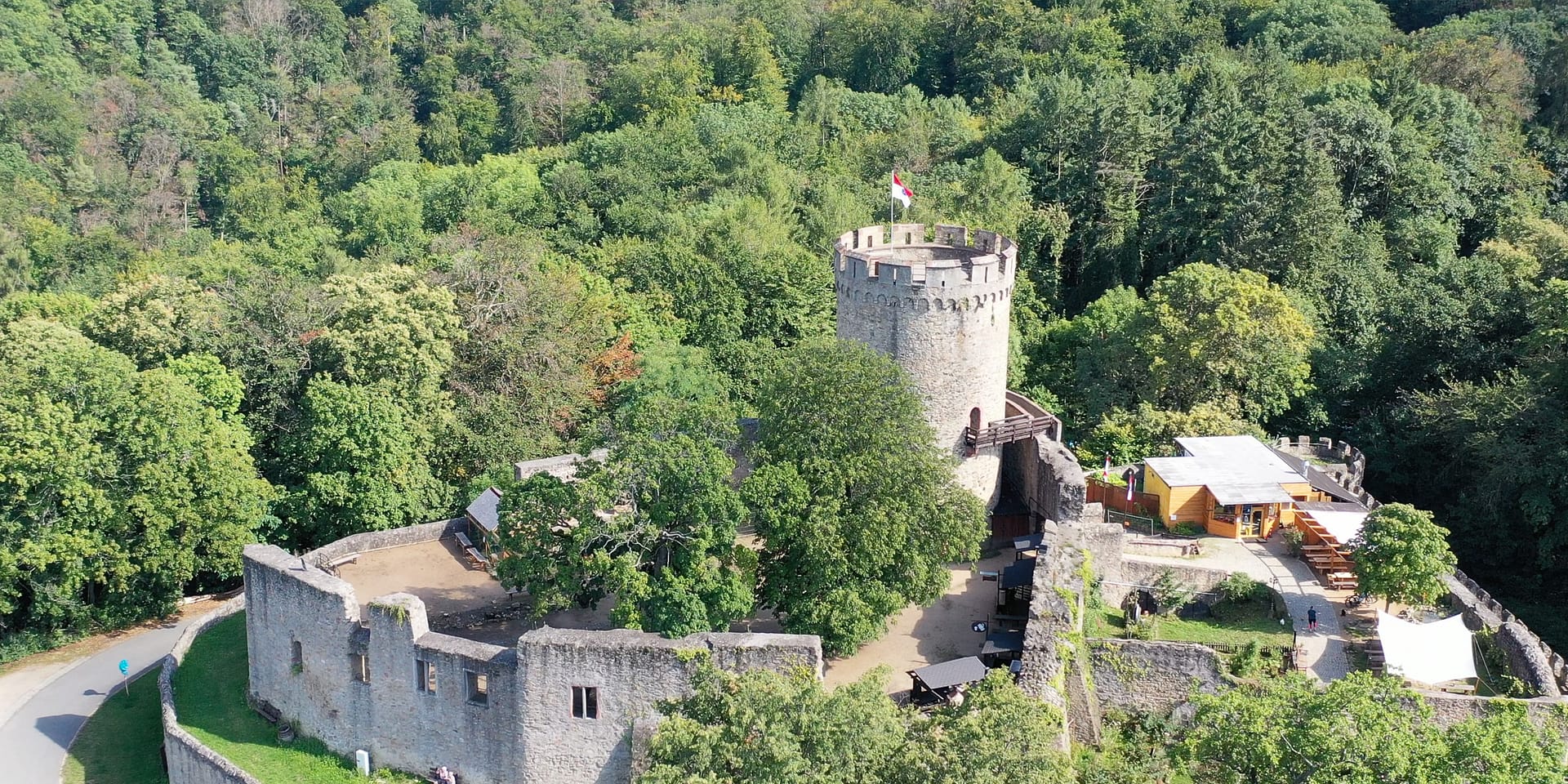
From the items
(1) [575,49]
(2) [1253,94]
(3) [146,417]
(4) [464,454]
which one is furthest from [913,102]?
(3) [146,417]

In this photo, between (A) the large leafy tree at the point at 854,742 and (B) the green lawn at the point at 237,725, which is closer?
(A) the large leafy tree at the point at 854,742

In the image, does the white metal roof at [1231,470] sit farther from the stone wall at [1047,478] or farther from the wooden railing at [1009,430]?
the wooden railing at [1009,430]

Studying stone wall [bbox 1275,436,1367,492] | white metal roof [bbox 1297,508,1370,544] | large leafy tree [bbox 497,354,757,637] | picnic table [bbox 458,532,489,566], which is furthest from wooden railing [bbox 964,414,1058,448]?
picnic table [bbox 458,532,489,566]

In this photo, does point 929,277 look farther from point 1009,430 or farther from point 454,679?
point 454,679

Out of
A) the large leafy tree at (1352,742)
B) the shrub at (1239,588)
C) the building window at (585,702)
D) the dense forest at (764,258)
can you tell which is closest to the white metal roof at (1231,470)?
the dense forest at (764,258)

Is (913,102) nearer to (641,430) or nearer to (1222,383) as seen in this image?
(1222,383)

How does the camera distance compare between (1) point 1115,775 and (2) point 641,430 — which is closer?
(1) point 1115,775
